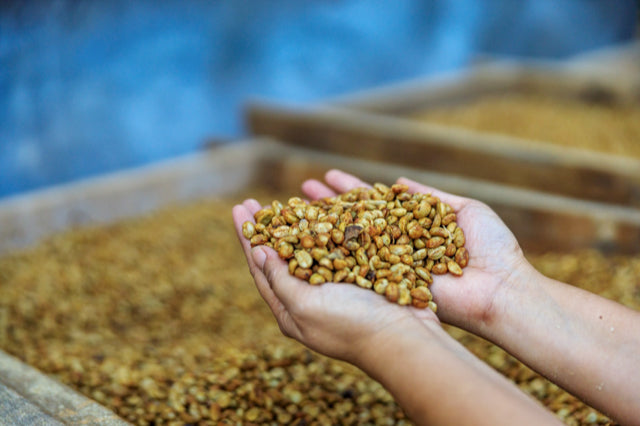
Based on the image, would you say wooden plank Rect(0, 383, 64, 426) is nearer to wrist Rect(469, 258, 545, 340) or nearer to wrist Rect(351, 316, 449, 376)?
wrist Rect(351, 316, 449, 376)

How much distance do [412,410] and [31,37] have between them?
2.90 meters

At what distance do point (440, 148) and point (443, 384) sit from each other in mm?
2360

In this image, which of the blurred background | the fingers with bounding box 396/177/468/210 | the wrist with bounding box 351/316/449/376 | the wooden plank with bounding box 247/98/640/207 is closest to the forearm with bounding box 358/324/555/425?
the wrist with bounding box 351/316/449/376

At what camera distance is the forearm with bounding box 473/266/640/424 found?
128cm

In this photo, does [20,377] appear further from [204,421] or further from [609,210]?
[609,210]

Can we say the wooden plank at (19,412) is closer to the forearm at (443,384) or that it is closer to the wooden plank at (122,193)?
the forearm at (443,384)

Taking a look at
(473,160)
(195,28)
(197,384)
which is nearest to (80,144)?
(195,28)

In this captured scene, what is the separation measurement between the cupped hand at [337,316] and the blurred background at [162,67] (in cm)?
251

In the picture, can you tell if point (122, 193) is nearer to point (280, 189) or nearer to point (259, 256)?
point (280, 189)

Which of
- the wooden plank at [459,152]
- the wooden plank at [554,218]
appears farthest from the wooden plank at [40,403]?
the wooden plank at [459,152]

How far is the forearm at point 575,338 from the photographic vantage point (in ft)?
4.19

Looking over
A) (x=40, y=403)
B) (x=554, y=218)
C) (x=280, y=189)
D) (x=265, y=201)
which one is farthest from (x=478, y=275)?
(x=280, y=189)

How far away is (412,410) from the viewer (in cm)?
108

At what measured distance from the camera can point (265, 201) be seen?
3428 mm
